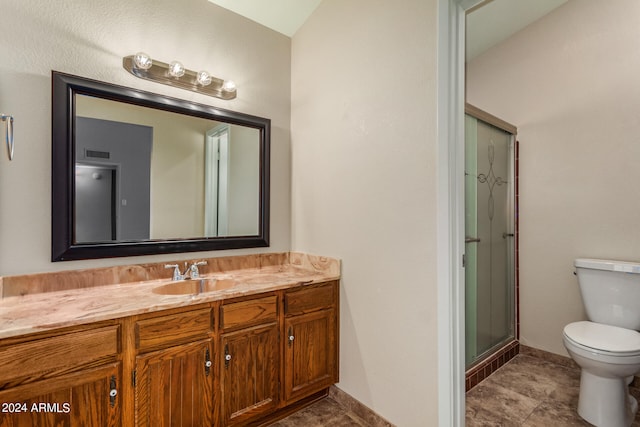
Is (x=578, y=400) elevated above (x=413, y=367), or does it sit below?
below

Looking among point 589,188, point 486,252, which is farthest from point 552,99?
point 486,252

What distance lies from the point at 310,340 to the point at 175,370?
0.75 m

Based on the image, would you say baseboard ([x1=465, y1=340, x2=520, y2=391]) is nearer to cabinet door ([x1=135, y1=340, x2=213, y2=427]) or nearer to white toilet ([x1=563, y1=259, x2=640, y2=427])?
white toilet ([x1=563, y1=259, x2=640, y2=427])

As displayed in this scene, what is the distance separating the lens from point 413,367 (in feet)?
5.01

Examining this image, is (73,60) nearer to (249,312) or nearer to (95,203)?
(95,203)

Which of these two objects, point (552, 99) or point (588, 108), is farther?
point (552, 99)

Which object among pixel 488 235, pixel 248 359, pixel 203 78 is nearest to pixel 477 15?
pixel 488 235

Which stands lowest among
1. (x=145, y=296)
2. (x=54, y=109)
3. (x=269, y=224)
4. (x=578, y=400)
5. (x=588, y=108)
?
(x=578, y=400)

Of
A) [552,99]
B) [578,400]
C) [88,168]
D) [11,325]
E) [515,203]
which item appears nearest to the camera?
[11,325]

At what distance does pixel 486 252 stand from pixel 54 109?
9.28ft

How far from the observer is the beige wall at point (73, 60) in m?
1.44

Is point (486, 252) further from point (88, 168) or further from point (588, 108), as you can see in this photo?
point (88, 168)

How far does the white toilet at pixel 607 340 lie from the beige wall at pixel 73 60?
2.10 meters

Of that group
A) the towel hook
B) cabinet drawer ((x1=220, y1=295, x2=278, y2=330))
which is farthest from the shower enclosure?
the towel hook
